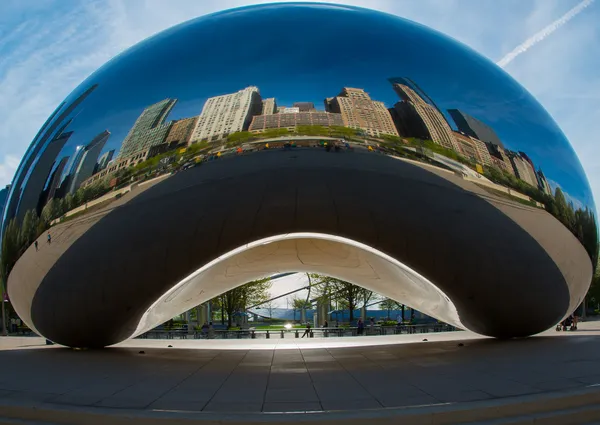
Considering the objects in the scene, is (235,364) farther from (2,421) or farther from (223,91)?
(223,91)

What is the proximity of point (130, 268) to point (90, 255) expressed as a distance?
651 mm

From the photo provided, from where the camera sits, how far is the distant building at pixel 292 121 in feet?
20.4

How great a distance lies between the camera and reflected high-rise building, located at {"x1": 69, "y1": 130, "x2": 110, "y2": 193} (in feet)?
21.7

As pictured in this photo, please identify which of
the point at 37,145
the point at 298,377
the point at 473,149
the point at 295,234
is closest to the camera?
the point at 298,377

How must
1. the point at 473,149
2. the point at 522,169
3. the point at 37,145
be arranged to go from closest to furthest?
1. the point at 473,149
2. the point at 522,169
3. the point at 37,145

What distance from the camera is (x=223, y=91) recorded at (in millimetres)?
6367

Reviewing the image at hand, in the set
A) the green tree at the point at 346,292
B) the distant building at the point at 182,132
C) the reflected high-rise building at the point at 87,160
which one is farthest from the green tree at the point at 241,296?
the distant building at the point at 182,132

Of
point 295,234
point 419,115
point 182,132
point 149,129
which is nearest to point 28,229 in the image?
point 149,129

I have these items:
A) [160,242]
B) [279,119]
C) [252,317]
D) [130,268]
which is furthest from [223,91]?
[252,317]

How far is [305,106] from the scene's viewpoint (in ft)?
20.6

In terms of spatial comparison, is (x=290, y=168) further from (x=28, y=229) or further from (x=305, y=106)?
(x=28, y=229)

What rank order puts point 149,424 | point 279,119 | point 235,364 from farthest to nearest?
point 235,364 → point 279,119 → point 149,424

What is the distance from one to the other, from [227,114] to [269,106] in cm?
60

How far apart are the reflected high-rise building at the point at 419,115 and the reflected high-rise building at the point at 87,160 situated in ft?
14.2
